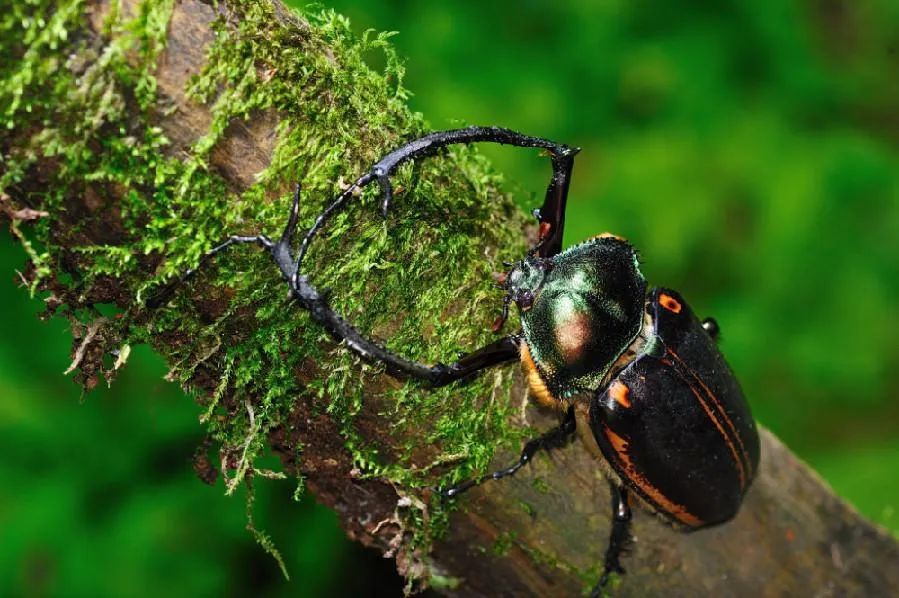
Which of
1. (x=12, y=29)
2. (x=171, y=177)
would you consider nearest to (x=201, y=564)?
(x=171, y=177)

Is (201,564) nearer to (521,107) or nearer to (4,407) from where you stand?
(4,407)

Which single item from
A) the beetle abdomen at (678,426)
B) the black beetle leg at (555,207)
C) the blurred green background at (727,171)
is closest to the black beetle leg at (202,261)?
the black beetle leg at (555,207)

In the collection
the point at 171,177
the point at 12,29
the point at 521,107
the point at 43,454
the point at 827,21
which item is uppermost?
the point at 827,21

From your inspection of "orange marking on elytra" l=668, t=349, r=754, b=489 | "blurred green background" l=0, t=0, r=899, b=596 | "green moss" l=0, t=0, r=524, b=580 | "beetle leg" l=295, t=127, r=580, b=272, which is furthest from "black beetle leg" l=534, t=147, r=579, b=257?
"blurred green background" l=0, t=0, r=899, b=596

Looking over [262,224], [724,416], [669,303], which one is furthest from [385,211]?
[724,416]

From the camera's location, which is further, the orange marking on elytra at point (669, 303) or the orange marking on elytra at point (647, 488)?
the orange marking on elytra at point (669, 303)

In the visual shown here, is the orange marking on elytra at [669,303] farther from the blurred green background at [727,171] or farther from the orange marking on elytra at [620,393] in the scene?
the blurred green background at [727,171]
